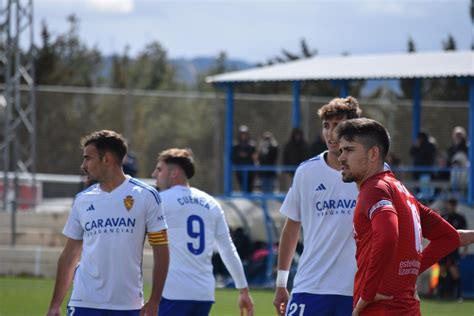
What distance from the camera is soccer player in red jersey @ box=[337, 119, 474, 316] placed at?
Answer: 5641 mm

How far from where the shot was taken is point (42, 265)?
22797mm

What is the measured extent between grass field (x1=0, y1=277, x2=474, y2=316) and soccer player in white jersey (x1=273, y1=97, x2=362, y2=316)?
8.21m

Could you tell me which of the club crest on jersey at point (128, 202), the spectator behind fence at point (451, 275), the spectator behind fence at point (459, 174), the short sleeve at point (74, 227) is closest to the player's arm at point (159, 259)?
the club crest on jersey at point (128, 202)

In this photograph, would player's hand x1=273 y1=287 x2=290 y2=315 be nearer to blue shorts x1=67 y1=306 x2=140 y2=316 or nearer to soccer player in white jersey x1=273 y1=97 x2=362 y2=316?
soccer player in white jersey x1=273 y1=97 x2=362 y2=316

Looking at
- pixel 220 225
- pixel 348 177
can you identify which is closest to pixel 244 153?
pixel 220 225

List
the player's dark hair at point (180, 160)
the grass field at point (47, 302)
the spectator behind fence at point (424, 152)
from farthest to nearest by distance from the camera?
the spectator behind fence at point (424, 152) < the grass field at point (47, 302) < the player's dark hair at point (180, 160)

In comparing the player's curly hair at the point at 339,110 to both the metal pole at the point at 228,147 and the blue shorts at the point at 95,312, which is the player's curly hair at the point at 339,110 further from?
the metal pole at the point at 228,147

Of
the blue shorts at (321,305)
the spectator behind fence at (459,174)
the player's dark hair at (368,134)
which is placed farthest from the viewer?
the spectator behind fence at (459,174)

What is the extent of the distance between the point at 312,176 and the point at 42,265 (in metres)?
15.9

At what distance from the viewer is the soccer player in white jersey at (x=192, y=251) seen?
9.12 m

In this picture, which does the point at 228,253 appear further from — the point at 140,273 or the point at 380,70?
the point at 380,70

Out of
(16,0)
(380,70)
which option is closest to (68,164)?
(16,0)

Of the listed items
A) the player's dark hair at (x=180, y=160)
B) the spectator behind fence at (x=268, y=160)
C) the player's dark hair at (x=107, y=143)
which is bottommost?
the spectator behind fence at (x=268, y=160)

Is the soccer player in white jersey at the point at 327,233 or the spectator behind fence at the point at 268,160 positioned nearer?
the soccer player in white jersey at the point at 327,233
